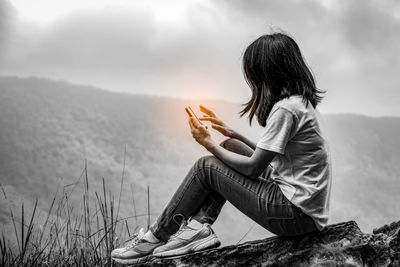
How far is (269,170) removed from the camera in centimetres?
211

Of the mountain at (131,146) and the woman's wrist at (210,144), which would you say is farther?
the mountain at (131,146)

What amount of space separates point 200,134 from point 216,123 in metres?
0.23

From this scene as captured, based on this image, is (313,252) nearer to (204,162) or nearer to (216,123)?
(204,162)

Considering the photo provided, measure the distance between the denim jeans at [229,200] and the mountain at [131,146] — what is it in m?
11.2

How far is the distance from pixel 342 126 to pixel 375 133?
2.11 meters

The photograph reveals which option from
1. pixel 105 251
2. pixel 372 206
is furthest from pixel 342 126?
pixel 105 251

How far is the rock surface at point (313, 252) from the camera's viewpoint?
78.6 inches

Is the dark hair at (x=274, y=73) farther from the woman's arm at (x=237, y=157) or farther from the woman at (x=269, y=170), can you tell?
the woman's arm at (x=237, y=157)

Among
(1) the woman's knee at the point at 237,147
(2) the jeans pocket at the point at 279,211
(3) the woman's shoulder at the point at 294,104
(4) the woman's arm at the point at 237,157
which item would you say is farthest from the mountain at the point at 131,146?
(3) the woman's shoulder at the point at 294,104

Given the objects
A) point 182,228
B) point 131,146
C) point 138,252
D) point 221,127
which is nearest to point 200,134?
point 221,127

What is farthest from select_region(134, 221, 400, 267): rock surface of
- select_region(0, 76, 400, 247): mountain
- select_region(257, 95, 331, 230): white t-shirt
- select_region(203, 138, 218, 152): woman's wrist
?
select_region(0, 76, 400, 247): mountain

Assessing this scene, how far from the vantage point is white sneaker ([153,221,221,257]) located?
2.08m

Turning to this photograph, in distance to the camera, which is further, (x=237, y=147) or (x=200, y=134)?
(x=237, y=147)

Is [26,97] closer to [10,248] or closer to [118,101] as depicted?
[118,101]
